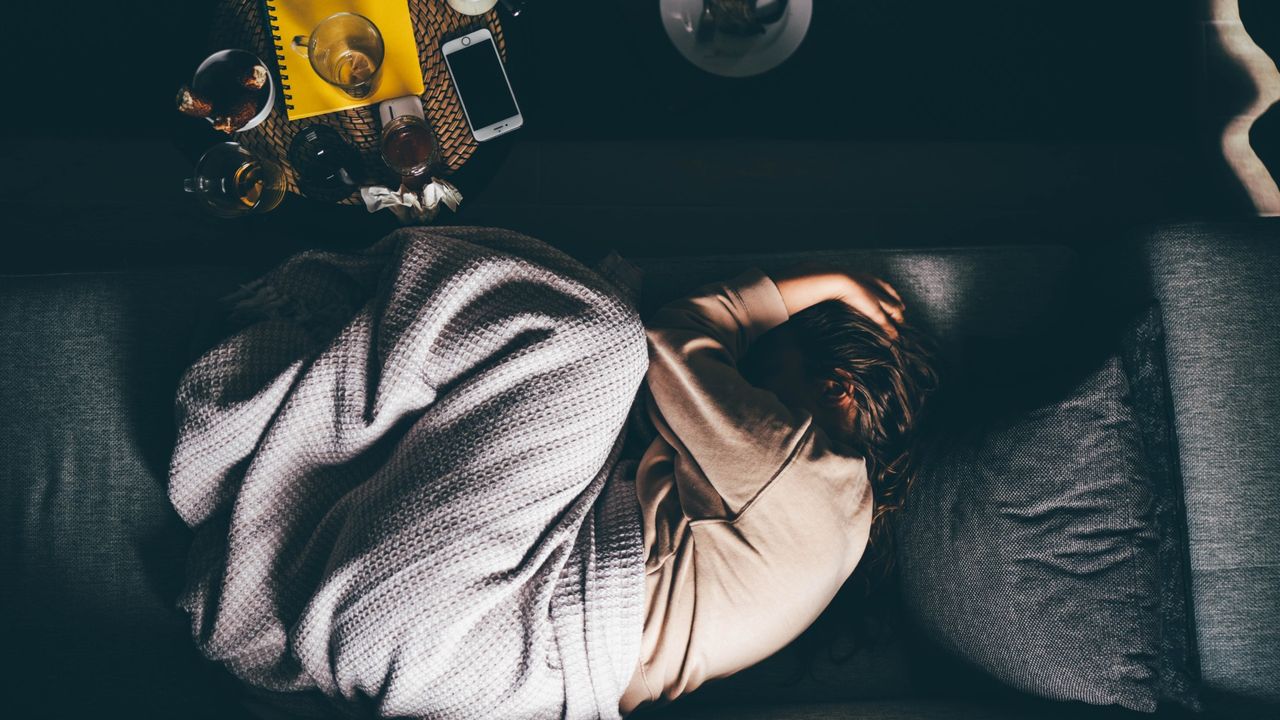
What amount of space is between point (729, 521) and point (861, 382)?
0.28m

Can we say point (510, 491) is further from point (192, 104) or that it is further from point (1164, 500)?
point (1164, 500)

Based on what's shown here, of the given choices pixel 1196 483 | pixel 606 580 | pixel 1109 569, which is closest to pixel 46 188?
pixel 606 580

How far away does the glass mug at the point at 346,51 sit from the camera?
1.05m

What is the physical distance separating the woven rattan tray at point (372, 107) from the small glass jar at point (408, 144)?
0.04 meters

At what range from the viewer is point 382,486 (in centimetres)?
99

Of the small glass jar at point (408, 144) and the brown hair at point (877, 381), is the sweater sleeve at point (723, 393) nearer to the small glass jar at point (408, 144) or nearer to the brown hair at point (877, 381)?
the brown hair at point (877, 381)

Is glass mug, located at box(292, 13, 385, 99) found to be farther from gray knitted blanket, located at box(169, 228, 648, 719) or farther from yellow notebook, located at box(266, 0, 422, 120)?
gray knitted blanket, located at box(169, 228, 648, 719)

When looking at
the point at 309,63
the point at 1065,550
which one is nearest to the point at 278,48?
the point at 309,63

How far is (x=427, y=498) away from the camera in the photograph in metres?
0.94

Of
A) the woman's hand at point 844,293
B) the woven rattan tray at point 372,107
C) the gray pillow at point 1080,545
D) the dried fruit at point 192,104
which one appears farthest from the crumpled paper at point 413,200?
the gray pillow at point 1080,545

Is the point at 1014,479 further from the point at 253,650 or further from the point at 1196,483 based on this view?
the point at 253,650

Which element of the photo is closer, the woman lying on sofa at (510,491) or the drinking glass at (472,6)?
the woman lying on sofa at (510,491)

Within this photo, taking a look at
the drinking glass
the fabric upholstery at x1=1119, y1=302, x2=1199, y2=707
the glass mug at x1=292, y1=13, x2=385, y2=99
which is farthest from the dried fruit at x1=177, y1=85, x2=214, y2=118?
the fabric upholstery at x1=1119, y1=302, x2=1199, y2=707

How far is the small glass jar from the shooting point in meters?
1.05
